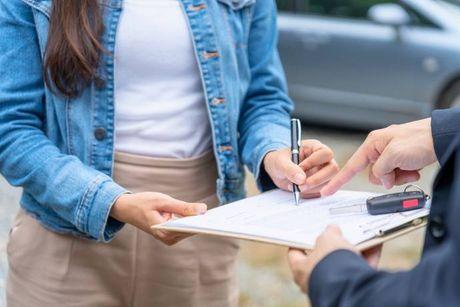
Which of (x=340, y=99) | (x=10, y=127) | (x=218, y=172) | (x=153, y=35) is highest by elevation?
(x=153, y=35)

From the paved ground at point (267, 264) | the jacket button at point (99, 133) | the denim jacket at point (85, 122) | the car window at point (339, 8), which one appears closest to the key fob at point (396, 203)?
the denim jacket at point (85, 122)

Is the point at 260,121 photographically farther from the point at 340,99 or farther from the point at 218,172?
the point at 340,99

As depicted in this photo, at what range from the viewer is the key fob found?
197cm

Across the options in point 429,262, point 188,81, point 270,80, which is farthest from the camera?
point 270,80

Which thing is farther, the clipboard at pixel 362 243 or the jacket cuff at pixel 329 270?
the clipboard at pixel 362 243

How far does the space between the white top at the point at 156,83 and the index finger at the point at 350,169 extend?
0.36 m

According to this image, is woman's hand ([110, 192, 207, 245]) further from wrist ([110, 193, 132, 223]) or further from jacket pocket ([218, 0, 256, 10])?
jacket pocket ([218, 0, 256, 10])

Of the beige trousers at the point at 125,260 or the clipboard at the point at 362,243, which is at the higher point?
the clipboard at the point at 362,243

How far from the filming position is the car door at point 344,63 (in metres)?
7.68

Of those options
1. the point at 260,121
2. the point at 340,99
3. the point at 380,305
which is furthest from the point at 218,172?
the point at 340,99

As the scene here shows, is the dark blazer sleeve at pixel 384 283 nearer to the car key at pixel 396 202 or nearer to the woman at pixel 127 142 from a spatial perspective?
the car key at pixel 396 202

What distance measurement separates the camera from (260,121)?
8.00 ft

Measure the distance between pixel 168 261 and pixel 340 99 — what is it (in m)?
5.66

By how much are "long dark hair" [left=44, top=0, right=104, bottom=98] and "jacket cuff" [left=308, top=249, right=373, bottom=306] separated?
2.69ft
